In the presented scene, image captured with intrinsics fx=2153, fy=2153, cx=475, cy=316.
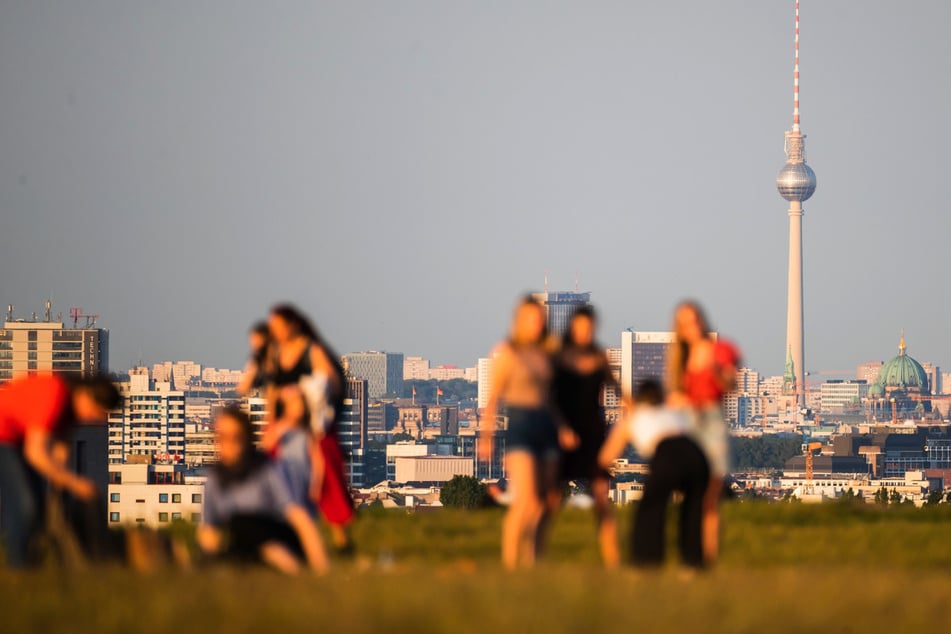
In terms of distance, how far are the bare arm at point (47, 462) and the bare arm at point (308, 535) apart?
99cm

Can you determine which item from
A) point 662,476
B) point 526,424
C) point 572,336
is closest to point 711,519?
point 662,476

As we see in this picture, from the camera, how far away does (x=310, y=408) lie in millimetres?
13125

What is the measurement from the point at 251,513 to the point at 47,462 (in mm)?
1030

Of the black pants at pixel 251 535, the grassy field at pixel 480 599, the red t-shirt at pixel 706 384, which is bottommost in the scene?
the grassy field at pixel 480 599

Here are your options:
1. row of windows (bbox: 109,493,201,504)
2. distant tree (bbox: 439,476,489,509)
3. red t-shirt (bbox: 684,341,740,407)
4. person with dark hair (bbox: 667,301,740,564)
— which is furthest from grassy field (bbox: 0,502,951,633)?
row of windows (bbox: 109,493,201,504)

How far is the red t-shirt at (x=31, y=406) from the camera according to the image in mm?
10617

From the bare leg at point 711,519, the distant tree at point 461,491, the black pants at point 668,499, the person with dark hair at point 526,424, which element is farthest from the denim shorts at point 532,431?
the distant tree at point 461,491

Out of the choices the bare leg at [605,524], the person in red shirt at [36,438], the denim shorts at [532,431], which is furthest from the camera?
the bare leg at [605,524]

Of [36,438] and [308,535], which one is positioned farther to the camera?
[308,535]

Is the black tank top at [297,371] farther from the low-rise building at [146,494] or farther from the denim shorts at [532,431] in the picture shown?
the low-rise building at [146,494]

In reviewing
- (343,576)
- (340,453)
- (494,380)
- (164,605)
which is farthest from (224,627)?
(340,453)

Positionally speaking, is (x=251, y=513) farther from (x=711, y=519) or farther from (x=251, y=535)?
(x=711, y=519)

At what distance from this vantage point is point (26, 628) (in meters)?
8.48

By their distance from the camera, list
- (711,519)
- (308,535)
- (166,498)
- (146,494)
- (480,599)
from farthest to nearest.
A: (146,494), (166,498), (711,519), (308,535), (480,599)
